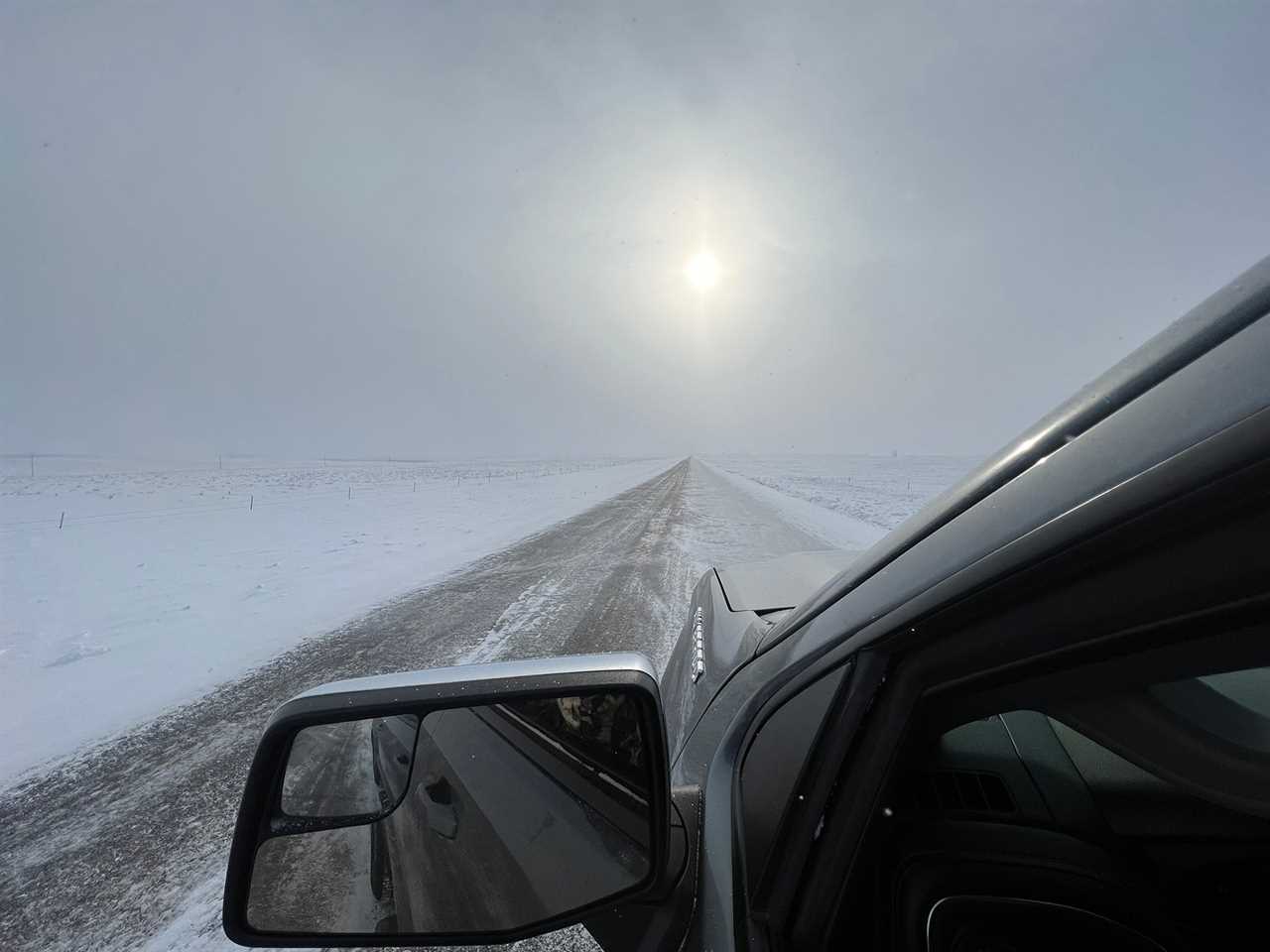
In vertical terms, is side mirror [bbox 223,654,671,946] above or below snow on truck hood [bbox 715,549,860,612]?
below

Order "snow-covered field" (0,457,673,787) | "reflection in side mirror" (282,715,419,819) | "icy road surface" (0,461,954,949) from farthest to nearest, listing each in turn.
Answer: "snow-covered field" (0,457,673,787), "icy road surface" (0,461,954,949), "reflection in side mirror" (282,715,419,819)

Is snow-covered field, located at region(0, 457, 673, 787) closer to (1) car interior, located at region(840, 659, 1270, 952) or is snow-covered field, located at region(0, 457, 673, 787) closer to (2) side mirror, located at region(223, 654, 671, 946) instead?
(2) side mirror, located at region(223, 654, 671, 946)

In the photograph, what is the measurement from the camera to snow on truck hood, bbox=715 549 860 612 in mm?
2516

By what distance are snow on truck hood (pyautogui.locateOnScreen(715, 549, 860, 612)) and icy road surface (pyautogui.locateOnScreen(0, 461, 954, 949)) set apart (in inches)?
58.5

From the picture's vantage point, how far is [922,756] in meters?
0.99

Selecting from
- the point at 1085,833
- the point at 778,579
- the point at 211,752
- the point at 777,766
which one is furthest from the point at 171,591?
the point at 1085,833

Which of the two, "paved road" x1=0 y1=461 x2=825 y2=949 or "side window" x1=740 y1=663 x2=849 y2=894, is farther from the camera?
"paved road" x1=0 y1=461 x2=825 y2=949

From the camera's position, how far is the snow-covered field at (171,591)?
450cm

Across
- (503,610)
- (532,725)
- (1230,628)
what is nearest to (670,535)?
(503,610)

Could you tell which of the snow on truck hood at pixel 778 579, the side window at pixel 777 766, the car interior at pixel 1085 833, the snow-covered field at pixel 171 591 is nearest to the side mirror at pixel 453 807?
the side window at pixel 777 766

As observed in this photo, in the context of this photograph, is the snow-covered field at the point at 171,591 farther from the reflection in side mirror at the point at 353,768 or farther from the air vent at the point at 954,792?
the air vent at the point at 954,792

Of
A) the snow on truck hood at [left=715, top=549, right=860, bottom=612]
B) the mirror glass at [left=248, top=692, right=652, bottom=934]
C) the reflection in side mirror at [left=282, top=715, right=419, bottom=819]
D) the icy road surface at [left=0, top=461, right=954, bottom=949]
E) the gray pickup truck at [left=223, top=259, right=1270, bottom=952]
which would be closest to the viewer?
the gray pickup truck at [left=223, top=259, right=1270, bottom=952]

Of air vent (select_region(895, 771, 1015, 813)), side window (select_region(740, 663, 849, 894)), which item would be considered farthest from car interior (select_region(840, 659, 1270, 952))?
side window (select_region(740, 663, 849, 894))

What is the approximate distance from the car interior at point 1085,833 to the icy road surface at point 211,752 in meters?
1.90
